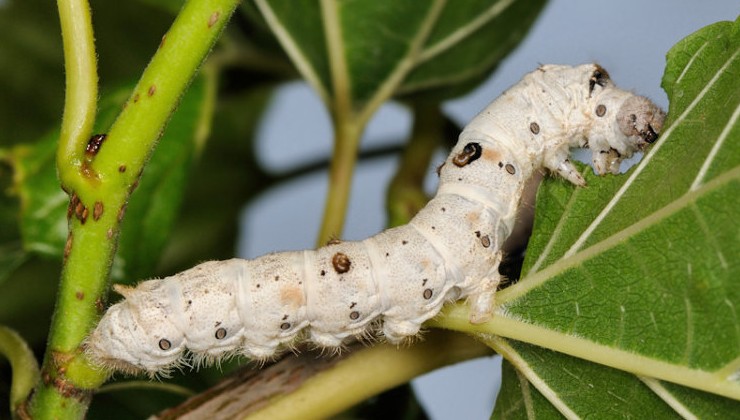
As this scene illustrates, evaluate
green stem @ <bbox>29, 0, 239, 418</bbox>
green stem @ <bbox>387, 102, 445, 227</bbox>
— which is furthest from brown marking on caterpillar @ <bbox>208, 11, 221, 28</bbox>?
green stem @ <bbox>387, 102, 445, 227</bbox>

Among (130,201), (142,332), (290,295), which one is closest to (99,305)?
(142,332)

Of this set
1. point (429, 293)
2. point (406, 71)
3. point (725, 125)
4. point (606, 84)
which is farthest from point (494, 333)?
point (406, 71)

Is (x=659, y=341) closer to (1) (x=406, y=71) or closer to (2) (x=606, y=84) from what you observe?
(2) (x=606, y=84)

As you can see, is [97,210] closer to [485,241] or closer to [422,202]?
[485,241]

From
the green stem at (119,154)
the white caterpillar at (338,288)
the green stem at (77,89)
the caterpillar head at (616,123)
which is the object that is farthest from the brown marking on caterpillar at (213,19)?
the caterpillar head at (616,123)

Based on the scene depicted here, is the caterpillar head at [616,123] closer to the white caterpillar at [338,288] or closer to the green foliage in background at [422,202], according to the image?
the white caterpillar at [338,288]

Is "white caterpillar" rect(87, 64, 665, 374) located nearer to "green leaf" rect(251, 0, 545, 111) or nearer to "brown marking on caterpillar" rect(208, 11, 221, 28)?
"brown marking on caterpillar" rect(208, 11, 221, 28)
